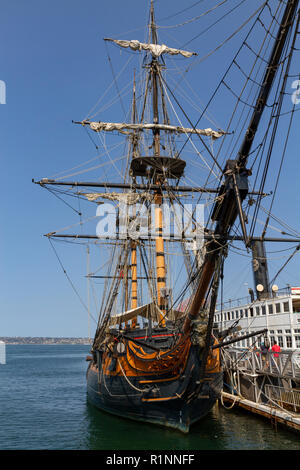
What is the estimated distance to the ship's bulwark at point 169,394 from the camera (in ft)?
48.8

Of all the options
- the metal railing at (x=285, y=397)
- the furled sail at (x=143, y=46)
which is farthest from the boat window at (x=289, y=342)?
the furled sail at (x=143, y=46)

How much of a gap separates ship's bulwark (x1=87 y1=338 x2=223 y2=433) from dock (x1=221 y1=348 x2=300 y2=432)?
2057mm

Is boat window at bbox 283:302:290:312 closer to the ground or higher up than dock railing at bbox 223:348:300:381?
higher up

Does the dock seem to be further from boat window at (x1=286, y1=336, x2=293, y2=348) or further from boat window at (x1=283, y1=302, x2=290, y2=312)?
boat window at (x1=283, y1=302, x2=290, y2=312)

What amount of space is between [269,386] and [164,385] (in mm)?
5124

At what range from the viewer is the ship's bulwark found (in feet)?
48.8

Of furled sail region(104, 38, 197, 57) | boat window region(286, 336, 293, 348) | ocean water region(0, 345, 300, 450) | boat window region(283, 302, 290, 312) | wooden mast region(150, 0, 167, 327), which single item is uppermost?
furled sail region(104, 38, 197, 57)

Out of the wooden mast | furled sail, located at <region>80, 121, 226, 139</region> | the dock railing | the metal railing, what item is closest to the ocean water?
the metal railing

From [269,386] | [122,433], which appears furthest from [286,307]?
[122,433]

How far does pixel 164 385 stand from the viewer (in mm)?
15602

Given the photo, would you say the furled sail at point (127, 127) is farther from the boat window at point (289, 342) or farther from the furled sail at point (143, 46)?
the boat window at point (289, 342)

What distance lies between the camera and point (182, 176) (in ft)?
80.6

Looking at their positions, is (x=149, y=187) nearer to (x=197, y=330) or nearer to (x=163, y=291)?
(x=163, y=291)

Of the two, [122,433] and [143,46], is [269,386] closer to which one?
[122,433]
